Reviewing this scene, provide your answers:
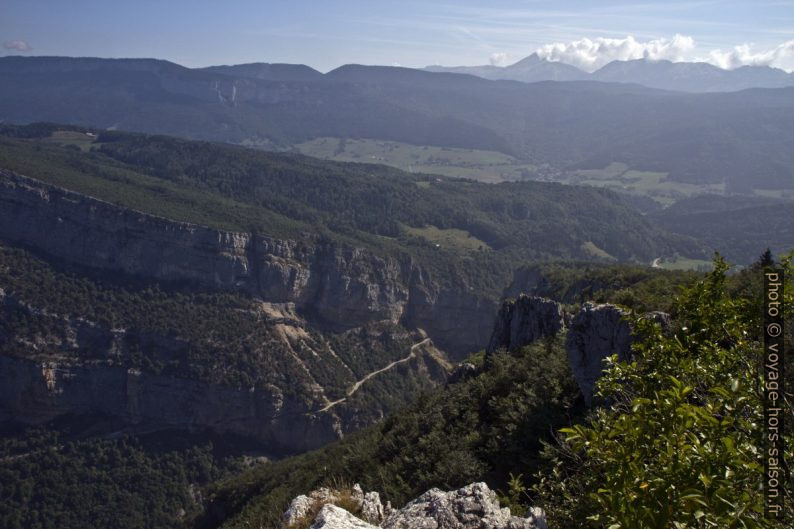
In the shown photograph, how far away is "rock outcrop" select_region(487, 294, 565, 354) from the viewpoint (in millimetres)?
25375

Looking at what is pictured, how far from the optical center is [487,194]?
485 ft

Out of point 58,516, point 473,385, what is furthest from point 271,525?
point 58,516

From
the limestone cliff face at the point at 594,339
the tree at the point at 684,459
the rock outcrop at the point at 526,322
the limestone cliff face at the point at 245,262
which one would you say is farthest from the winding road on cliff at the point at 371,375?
the tree at the point at 684,459

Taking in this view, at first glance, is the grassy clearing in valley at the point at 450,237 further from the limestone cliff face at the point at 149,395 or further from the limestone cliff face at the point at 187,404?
the limestone cliff face at the point at 187,404

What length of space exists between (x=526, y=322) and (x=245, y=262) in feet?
217

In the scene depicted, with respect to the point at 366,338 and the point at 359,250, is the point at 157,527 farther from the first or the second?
the point at 359,250

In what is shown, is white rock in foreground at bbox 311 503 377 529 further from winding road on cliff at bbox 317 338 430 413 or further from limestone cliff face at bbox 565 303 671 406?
winding road on cliff at bbox 317 338 430 413

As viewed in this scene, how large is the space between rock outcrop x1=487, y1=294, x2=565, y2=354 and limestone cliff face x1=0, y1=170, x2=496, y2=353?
61302 millimetres

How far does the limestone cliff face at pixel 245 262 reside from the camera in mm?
84312

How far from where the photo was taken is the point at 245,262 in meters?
86.9

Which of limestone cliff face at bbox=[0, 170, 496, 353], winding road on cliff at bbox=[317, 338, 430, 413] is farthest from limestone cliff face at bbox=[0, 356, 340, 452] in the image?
limestone cliff face at bbox=[0, 170, 496, 353]

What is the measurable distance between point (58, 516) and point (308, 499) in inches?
2034

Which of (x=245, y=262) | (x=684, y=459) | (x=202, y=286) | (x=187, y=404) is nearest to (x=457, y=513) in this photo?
(x=684, y=459)

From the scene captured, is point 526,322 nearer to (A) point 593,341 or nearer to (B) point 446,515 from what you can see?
(A) point 593,341
